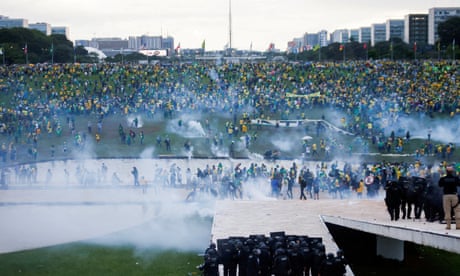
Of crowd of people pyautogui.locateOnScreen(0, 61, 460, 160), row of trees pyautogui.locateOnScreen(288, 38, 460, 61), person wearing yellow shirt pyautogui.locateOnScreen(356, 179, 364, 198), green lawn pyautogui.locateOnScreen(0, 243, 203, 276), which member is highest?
row of trees pyautogui.locateOnScreen(288, 38, 460, 61)

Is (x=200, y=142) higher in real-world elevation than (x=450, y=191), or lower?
lower

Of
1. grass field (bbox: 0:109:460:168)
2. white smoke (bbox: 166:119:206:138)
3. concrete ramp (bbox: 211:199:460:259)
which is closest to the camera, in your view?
concrete ramp (bbox: 211:199:460:259)

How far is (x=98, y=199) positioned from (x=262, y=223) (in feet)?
40.6

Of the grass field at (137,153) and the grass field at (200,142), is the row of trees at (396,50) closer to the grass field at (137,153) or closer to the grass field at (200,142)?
the grass field at (137,153)

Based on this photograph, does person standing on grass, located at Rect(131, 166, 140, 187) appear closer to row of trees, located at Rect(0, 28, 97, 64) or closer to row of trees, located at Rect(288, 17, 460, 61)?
row of trees, located at Rect(0, 28, 97, 64)

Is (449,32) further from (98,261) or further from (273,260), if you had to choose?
(273,260)

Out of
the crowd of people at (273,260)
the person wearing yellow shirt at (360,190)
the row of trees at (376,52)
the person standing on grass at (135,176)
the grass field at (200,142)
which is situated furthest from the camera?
Result: the row of trees at (376,52)

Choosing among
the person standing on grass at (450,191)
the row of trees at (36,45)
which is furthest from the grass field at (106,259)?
the row of trees at (36,45)

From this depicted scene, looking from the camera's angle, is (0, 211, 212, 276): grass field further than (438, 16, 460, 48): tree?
No

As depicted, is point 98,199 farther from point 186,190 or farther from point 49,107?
point 49,107

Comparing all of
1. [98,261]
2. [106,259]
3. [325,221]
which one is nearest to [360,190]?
[325,221]

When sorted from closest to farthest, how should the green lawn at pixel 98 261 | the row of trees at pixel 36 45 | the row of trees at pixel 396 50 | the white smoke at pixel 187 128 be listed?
1. the green lawn at pixel 98 261
2. the white smoke at pixel 187 128
3. the row of trees at pixel 36 45
4. the row of trees at pixel 396 50

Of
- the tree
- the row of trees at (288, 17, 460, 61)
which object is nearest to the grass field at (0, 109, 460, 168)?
the row of trees at (288, 17, 460, 61)

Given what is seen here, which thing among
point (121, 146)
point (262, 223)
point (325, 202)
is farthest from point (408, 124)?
point (262, 223)
